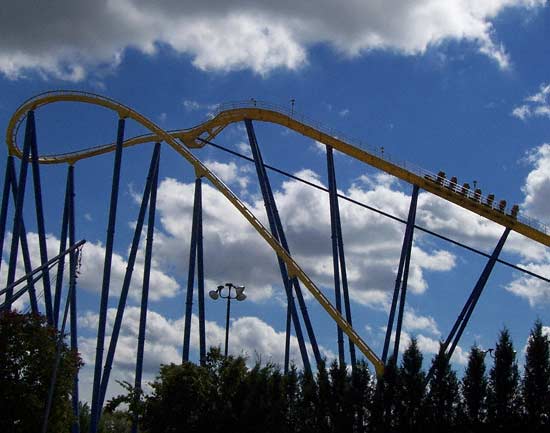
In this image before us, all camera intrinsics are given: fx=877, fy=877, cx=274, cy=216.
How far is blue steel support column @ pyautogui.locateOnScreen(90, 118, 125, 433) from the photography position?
27.4m

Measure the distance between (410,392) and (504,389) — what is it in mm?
2371

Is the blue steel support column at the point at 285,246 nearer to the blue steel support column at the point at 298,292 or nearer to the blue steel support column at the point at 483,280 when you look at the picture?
the blue steel support column at the point at 298,292

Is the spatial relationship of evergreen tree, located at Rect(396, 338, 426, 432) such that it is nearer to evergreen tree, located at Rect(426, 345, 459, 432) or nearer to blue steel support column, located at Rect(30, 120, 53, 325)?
evergreen tree, located at Rect(426, 345, 459, 432)

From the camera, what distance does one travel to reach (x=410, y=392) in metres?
22.6

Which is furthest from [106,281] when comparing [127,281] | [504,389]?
[504,389]

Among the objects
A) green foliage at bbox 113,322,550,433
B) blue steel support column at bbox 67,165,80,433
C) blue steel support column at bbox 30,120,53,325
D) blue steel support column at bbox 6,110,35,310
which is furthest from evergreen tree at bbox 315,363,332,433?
blue steel support column at bbox 6,110,35,310

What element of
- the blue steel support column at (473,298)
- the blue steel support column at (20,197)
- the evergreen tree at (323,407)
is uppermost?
the blue steel support column at (20,197)

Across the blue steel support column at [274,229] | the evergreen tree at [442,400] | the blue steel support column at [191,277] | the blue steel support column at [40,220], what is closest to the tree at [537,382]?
the evergreen tree at [442,400]

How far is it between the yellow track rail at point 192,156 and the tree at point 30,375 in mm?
7147

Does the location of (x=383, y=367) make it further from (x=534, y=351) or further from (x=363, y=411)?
(x=534, y=351)

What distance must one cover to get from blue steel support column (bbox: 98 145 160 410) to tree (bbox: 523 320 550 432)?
43.6 feet

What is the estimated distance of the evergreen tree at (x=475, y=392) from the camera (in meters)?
22.1

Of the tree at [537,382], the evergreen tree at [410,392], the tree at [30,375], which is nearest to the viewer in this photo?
the tree at [537,382]

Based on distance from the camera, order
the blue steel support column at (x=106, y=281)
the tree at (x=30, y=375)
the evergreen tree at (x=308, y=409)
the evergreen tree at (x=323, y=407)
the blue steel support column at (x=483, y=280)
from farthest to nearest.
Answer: the blue steel support column at (x=106, y=281), the blue steel support column at (x=483, y=280), the tree at (x=30, y=375), the evergreen tree at (x=308, y=409), the evergreen tree at (x=323, y=407)
